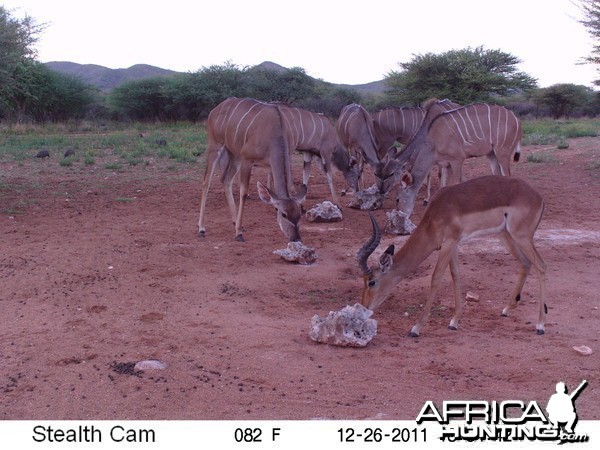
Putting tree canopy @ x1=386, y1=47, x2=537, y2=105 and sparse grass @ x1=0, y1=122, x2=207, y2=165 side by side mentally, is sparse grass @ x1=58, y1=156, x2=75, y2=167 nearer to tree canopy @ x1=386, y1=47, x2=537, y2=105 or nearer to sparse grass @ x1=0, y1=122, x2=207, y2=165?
sparse grass @ x1=0, y1=122, x2=207, y2=165

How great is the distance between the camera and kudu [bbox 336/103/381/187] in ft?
50.3

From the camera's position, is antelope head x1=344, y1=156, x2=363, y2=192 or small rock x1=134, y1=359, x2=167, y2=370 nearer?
small rock x1=134, y1=359, x2=167, y2=370

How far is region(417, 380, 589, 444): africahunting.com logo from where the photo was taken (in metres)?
3.97

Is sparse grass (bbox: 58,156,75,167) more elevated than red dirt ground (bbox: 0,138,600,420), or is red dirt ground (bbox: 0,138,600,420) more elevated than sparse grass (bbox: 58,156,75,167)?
sparse grass (bbox: 58,156,75,167)

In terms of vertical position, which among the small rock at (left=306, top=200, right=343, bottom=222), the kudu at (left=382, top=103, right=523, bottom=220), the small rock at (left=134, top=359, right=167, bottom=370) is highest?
the kudu at (left=382, top=103, right=523, bottom=220)

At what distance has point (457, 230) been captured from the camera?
6.79 metres

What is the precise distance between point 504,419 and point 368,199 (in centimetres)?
897

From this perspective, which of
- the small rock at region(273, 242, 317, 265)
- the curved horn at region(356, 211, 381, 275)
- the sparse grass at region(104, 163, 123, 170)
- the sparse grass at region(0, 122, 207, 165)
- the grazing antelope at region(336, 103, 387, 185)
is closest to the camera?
the curved horn at region(356, 211, 381, 275)

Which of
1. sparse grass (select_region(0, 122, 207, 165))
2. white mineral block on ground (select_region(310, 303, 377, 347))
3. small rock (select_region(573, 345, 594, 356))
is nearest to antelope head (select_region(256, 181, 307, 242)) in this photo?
white mineral block on ground (select_region(310, 303, 377, 347))

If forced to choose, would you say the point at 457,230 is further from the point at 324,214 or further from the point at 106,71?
the point at 106,71

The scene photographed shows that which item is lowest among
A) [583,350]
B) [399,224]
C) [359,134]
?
[583,350]

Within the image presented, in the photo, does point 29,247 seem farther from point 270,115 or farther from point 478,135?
point 478,135

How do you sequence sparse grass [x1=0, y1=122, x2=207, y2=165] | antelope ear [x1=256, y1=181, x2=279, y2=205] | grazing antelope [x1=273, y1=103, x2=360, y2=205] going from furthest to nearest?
A: sparse grass [x1=0, y1=122, x2=207, y2=165] → grazing antelope [x1=273, y1=103, x2=360, y2=205] → antelope ear [x1=256, y1=181, x2=279, y2=205]

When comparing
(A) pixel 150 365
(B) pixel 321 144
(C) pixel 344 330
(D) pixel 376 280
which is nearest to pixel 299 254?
(D) pixel 376 280
